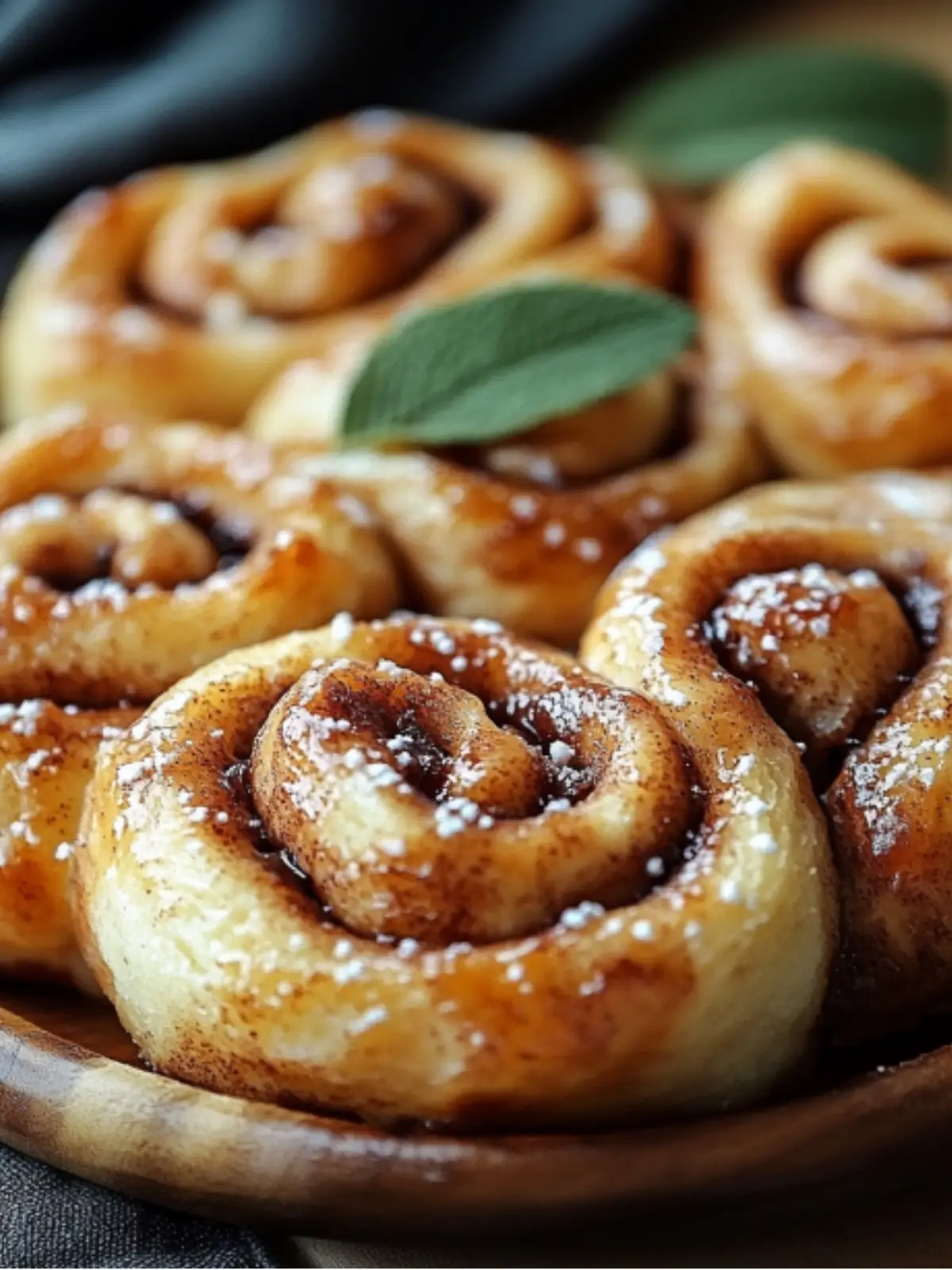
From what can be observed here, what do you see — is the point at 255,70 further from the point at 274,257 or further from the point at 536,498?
the point at 536,498

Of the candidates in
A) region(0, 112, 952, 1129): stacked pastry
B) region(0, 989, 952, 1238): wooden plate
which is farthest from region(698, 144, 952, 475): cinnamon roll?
region(0, 989, 952, 1238): wooden plate

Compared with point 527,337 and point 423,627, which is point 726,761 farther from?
point 527,337

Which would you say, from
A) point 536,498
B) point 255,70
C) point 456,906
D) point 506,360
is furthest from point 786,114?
point 456,906

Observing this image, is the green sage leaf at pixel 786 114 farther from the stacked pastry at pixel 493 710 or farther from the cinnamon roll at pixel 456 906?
the cinnamon roll at pixel 456 906

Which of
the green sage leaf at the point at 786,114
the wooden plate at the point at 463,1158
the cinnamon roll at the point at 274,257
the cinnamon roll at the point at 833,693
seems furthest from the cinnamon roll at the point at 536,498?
the green sage leaf at the point at 786,114

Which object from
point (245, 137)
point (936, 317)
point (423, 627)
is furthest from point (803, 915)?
point (245, 137)
